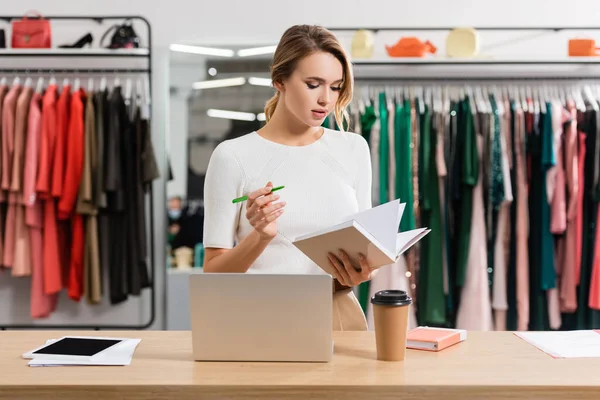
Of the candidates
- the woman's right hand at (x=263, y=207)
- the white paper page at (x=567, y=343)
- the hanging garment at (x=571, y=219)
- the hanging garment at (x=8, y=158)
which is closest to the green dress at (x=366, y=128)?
the hanging garment at (x=571, y=219)

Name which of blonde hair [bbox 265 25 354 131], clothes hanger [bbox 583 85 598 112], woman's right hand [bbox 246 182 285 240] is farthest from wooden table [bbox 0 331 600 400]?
clothes hanger [bbox 583 85 598 112]

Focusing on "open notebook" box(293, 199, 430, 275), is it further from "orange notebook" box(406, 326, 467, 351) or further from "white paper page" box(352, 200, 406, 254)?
"orange notebook" box(406, 326, 467, 351)

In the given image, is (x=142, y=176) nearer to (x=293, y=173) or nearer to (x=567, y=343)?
(x=293, y=173)

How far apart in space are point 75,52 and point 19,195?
0.80 meters

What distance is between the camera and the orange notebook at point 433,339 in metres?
1.55

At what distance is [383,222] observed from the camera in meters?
1.49

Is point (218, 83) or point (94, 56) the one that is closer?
point (94, 56)

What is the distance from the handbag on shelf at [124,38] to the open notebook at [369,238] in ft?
8.39

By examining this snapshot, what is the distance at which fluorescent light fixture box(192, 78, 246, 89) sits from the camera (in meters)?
3.97

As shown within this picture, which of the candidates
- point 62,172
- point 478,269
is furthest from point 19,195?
point 478,269

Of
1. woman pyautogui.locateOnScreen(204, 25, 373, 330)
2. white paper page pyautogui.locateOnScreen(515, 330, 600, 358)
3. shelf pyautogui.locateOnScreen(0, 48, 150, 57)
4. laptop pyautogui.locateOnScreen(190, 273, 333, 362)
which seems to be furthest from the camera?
shelf pyautogui.locateOnScreen(0, 48, 150, 57)

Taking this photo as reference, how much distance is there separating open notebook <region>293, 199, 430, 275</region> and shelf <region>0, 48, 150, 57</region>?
249 cm

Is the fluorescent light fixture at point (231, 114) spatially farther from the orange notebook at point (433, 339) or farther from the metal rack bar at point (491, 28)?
the orange notebook at point (433, 339)

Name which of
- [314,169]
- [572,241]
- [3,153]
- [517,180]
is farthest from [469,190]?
[3,153]
